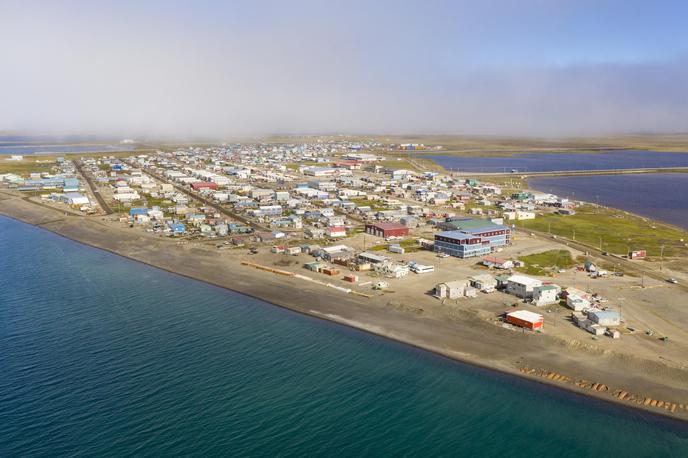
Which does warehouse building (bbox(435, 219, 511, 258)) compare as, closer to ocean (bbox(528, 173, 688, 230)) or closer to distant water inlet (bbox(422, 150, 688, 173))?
ocean (bbox(528, 173, 688, 230))

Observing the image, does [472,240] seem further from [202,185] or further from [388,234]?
[202,185]

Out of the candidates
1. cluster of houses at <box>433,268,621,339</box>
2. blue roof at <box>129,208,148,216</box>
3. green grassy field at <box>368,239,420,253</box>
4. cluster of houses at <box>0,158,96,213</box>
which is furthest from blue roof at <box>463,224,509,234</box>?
cluster of houses at <box>0,158,96,213</box>

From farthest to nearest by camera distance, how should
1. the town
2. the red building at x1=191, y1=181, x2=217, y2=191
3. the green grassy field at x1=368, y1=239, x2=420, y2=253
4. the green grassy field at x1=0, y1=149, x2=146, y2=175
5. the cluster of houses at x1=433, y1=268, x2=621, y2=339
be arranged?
the green grassy field at x1=0, y1=149, x2=146, y2=175 → the red building at x1=191, y1=181, x2=217, y2=191 → the green grassy field at x1=368, y1=239, x2=420, y2=253 → the town → the cluster of houses at x1=433, y1=268, x2=621, y2=339

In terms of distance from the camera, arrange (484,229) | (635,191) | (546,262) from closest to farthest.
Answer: (546,262)
(484,229)
(635,191)

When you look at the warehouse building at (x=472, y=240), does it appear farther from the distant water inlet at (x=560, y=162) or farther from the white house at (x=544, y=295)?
the distant water inlet at (x=560, y=162)

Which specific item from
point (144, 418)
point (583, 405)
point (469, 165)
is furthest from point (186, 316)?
point (469, 165)

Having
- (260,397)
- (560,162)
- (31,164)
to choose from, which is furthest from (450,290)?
(560,162)
